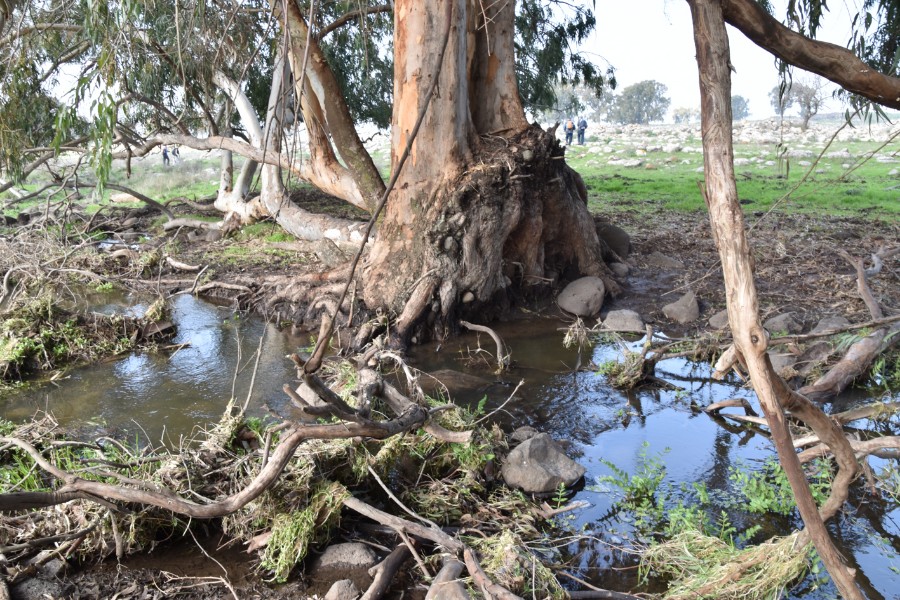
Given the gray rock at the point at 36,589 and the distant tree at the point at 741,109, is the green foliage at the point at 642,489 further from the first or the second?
the distant tree at the point at 741,109

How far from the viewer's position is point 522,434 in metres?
4.46

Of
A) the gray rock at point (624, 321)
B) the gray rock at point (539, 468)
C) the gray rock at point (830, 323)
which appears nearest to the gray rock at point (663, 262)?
the gray rock at point (624, 321)

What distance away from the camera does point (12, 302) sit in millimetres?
6297

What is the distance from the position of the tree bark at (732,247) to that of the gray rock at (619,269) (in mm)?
6243

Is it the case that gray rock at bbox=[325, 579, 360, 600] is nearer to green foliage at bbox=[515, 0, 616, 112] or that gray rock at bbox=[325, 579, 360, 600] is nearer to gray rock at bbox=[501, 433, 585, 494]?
gray rock at bbox=[501, 433, 585, 494]

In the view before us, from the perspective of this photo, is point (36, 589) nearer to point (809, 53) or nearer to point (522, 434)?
point (522, 434)

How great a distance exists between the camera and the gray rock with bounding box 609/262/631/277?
27.1 ft

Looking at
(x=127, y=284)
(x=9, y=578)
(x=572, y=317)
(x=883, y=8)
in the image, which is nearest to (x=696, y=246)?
(x=572, y=317)

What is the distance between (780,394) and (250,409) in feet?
12.6

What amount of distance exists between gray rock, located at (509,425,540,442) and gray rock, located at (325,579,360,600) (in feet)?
5.40

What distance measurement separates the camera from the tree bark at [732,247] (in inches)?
77.7

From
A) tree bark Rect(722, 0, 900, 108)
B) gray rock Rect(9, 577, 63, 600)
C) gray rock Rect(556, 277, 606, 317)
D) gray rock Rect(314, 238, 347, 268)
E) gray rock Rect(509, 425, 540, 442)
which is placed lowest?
gray rock Rect(509, 425, 540, 442)

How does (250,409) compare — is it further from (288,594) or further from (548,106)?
(548,106)

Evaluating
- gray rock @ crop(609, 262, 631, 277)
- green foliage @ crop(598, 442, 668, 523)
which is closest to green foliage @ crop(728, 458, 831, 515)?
green foliage @ crop(598, 442, 668, 523)
